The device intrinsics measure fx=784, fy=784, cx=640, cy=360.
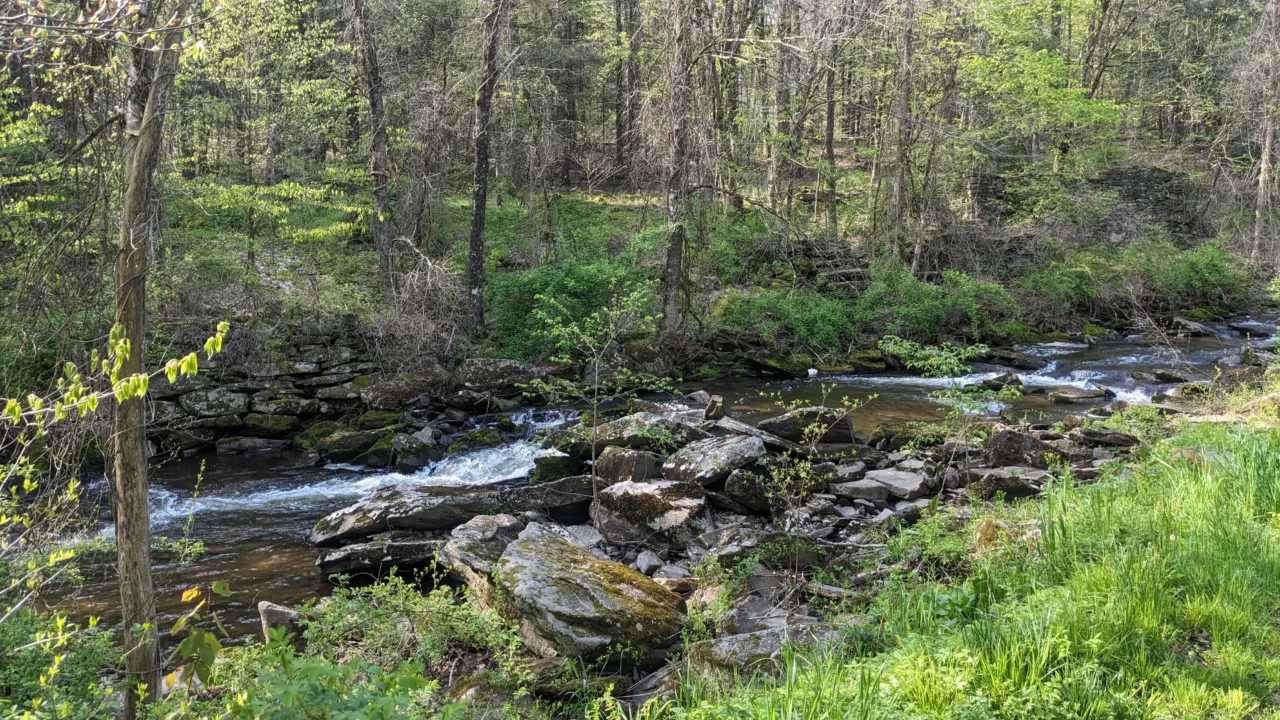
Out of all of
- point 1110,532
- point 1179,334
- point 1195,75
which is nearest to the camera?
point 1110,532

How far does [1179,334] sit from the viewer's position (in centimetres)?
1922

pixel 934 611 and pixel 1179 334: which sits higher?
pixel 934 611

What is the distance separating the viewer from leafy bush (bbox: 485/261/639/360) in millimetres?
16688

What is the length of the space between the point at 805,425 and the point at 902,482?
248 cm

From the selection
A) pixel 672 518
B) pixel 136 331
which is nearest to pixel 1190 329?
pixel 672 518

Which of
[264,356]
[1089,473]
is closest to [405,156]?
[264,356]

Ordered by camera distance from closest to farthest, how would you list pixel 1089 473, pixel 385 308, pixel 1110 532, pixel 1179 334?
pixel 1110 532, pixel 1089 473, pixel 385 308, pixel 1179 334

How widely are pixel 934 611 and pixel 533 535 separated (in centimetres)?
353

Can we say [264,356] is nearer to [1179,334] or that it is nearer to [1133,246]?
[1179,334]

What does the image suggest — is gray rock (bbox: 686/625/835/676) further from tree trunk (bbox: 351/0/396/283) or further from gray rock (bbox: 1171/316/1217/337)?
gray rock (bbox: 1171/316/1217/337)

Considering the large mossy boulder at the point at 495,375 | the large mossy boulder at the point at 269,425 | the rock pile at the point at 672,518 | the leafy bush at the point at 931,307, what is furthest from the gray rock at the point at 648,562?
the leafy bush at the point at 931,307

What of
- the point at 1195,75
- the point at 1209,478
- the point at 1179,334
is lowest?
the point at 1179,334

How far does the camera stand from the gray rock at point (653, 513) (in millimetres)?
8102

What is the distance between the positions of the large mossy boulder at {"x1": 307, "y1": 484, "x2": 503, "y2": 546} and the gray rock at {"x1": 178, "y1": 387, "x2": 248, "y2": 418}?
202 inches
